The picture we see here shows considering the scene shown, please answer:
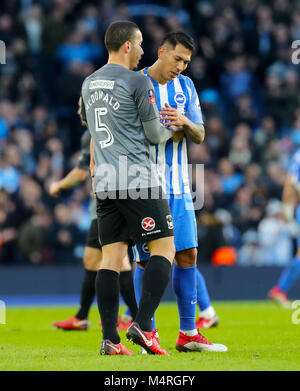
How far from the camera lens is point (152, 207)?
→ 524 centimetres

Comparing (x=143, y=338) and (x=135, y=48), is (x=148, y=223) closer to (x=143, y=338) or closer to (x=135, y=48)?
(x=143, y=338)

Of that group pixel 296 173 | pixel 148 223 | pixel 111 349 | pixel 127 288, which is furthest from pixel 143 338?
pixel 296 173

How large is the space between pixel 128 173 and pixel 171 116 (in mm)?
575

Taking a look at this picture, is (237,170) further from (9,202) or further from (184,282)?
(184,282)

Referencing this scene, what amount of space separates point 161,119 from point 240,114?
38.8 feet

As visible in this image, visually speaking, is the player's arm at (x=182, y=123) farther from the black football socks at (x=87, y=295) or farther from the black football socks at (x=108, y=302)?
the black football socks at (x=87, y=295)

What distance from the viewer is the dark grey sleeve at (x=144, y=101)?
17.0 feet

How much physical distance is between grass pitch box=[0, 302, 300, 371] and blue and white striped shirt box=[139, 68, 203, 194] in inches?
48.8

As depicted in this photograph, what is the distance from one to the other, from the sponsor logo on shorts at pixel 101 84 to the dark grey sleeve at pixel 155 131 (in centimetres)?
34

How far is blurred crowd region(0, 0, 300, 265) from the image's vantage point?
1404 cm

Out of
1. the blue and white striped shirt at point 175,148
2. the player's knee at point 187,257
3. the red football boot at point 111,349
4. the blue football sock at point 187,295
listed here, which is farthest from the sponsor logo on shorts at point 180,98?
the red football boot at point 111,349

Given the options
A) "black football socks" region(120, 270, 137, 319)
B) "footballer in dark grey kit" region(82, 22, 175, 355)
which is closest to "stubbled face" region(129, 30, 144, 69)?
"footballer in dark grey kit" region(82, 22, 175, 355)
